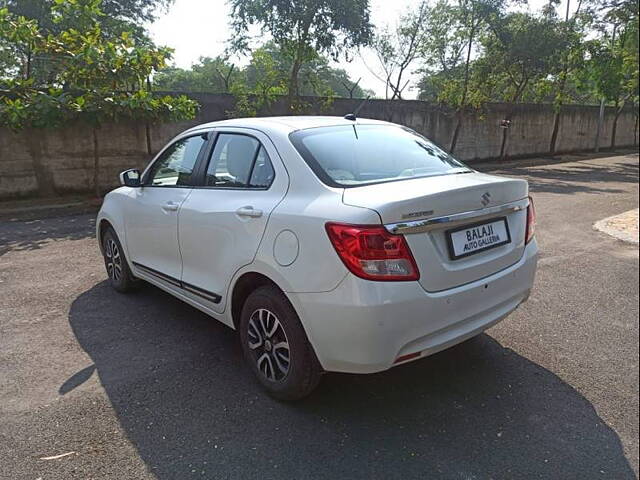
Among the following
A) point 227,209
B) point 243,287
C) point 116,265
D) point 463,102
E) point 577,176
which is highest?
point 463,102

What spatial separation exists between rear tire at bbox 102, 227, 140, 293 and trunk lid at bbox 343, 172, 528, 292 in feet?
8.85

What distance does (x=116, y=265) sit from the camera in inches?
174

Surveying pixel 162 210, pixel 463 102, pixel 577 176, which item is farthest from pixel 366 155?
pixel 463 102

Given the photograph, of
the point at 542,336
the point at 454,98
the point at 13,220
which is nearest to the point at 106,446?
the point at 542,336

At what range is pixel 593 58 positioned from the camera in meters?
17.5

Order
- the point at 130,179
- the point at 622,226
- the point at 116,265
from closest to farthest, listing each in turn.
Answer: the point at 130,179 < the point at 116,265 < the point at 622,226

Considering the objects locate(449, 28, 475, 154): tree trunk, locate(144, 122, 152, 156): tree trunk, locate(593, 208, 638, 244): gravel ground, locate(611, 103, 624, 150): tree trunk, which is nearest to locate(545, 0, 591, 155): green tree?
locate(449, 28, 475, 154): tree trunk

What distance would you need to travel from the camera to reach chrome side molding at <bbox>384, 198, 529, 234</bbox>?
220 centimetres

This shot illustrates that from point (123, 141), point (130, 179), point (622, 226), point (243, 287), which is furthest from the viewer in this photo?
point (123, 141)

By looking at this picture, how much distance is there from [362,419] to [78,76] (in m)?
8.34

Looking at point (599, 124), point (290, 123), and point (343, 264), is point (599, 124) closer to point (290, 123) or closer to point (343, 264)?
point (290, 123)

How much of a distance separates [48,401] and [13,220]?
6409 millimetres

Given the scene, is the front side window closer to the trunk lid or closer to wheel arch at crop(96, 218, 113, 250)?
wheel arch at crop(96, 218, 113, 250)

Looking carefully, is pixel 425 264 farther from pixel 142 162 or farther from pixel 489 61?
pixel 489 61
